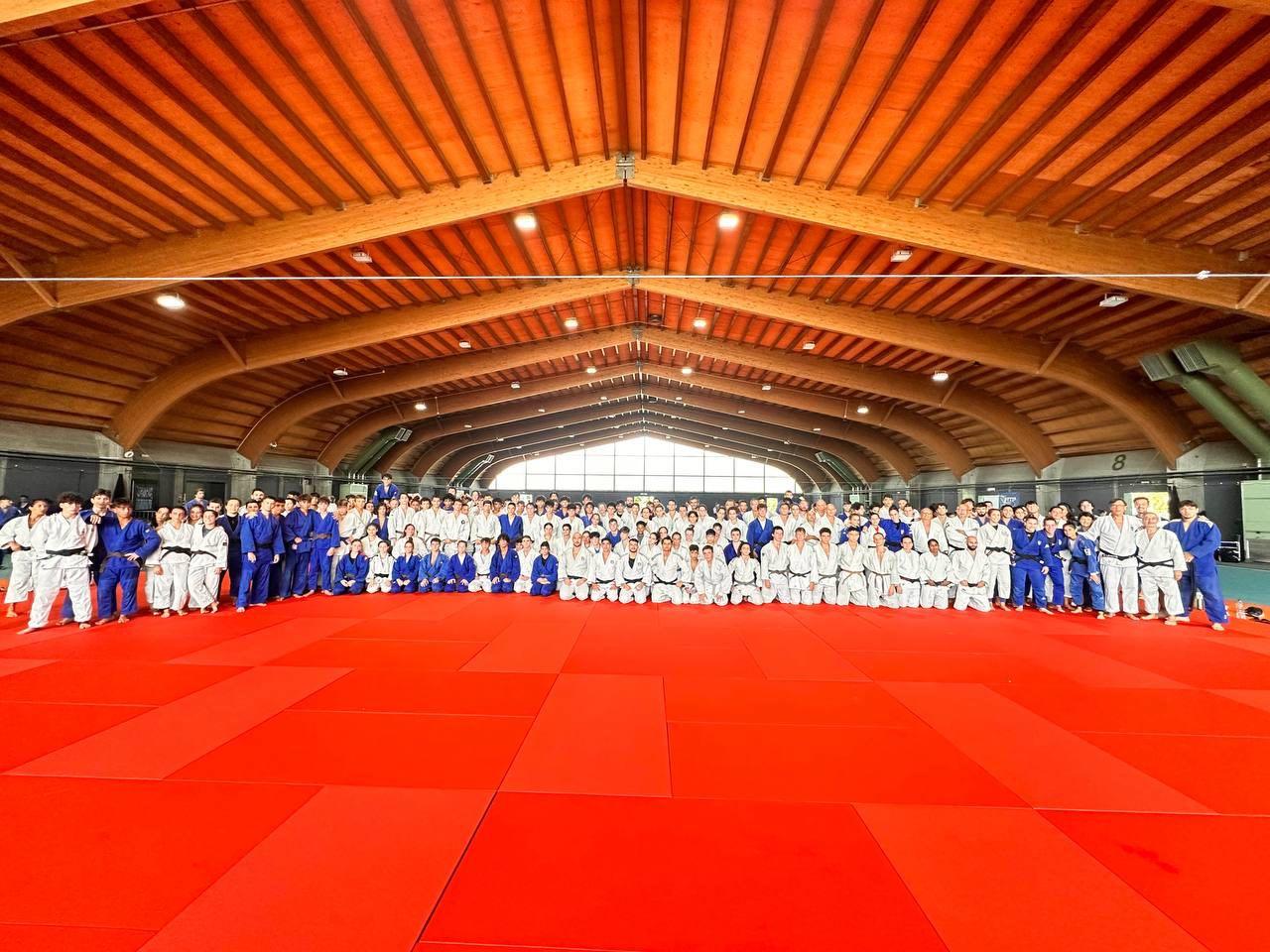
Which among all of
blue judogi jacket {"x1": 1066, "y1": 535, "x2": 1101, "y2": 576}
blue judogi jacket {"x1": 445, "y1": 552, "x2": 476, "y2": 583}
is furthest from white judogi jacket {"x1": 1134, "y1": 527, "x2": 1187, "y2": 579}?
blue judogi jacket {"x1": 445, "y1": 552, "x2": 476, "y2": 583}

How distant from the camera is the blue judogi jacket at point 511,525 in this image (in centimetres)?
1175

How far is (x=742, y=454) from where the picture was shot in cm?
3262

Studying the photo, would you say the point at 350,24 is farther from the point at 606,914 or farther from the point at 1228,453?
the point at 1228,453

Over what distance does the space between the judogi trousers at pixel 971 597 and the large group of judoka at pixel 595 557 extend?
3 cm

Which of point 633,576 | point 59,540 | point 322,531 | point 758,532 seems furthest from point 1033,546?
point 59,540

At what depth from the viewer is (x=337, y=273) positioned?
10.8 metres

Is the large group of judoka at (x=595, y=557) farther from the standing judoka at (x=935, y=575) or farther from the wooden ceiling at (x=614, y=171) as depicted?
the wooden ceiling at (x=614, y=171)

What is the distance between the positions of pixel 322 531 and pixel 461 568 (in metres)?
2.42

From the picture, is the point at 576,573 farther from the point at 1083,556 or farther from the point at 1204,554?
the point at 1204,554

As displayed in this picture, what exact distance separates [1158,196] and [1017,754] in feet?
25.0

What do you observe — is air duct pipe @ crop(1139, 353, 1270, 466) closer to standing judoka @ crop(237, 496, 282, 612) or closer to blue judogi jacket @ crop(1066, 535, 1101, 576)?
blue judogi jacket @ crop(1066, 535, 1101, 576)

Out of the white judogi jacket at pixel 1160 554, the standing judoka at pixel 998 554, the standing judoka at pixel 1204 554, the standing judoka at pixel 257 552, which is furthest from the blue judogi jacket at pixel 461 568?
the standing judoka at pixel 1204 554

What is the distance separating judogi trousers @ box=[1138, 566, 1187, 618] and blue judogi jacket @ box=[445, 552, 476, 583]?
35.5ft

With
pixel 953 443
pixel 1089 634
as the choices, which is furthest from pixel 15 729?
pixel 953 443
